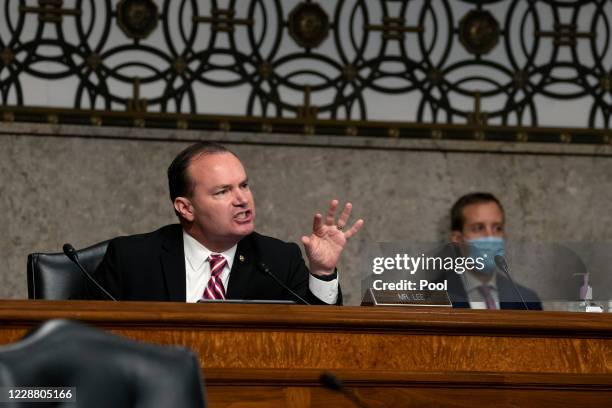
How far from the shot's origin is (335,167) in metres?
5.39

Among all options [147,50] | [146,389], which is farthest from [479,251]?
[147,50]

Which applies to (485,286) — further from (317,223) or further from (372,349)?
(317,223)

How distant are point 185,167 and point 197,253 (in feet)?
1.10

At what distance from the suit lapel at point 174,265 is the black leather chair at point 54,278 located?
26cm

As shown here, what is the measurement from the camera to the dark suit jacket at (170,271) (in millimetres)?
3809

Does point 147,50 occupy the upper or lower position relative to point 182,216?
A: upper

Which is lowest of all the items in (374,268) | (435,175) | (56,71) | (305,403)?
(305,403)

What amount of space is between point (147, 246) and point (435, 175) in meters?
1.88

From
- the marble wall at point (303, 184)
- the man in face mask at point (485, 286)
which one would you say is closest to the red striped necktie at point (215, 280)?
the man in face mask at point (485, 286)

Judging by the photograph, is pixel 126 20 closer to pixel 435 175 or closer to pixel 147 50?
pixel 147 50

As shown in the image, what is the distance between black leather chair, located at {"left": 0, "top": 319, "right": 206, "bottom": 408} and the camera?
1670 millimetres

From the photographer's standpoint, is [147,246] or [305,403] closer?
[305,403]

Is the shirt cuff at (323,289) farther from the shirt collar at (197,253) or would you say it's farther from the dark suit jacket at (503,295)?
the dark suit jacket at (503,295)

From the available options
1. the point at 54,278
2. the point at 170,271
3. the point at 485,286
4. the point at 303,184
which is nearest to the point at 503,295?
the point at 485,286
